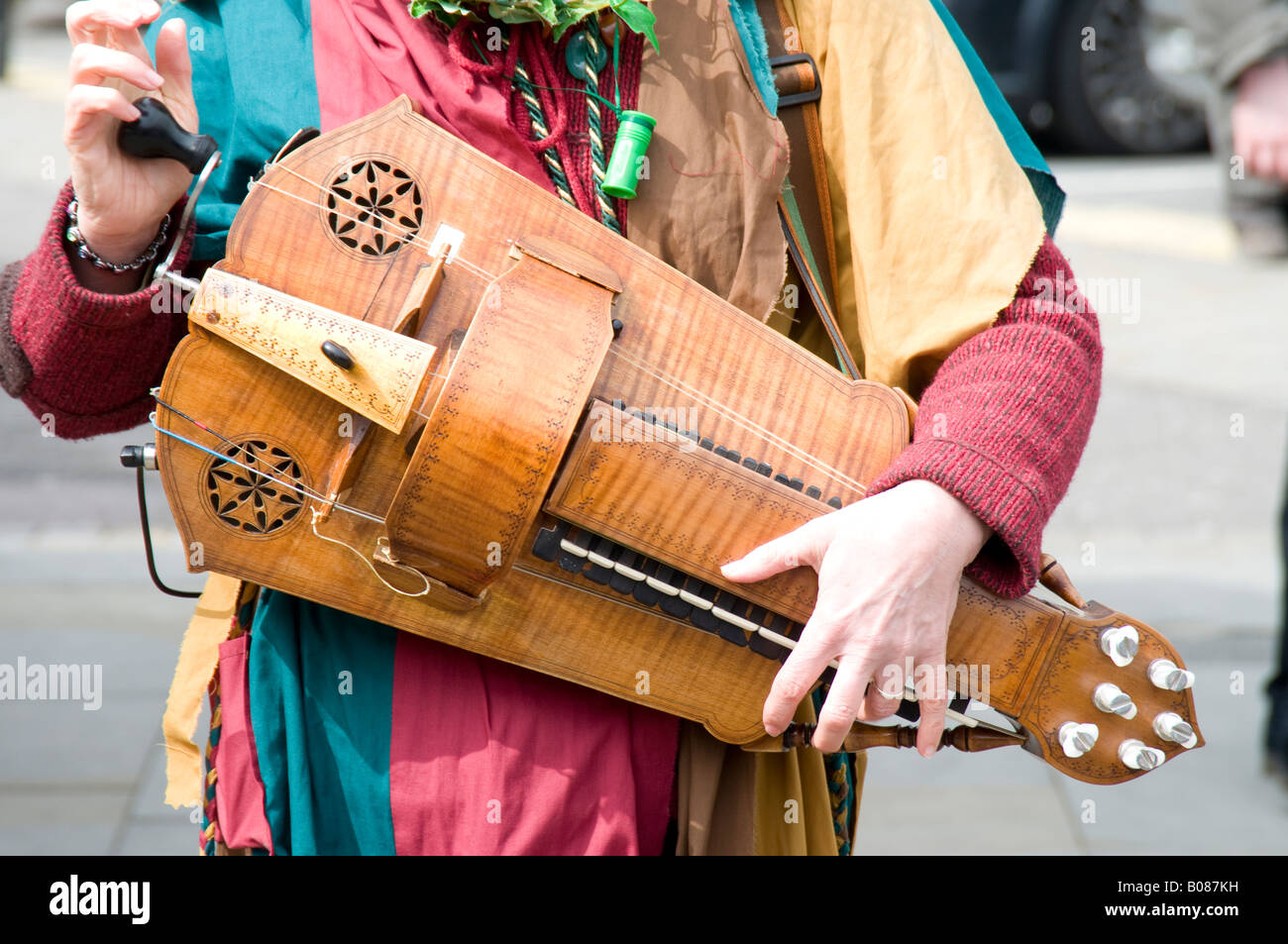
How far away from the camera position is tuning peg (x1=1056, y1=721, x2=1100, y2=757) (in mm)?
1484

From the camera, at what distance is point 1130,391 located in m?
6.34

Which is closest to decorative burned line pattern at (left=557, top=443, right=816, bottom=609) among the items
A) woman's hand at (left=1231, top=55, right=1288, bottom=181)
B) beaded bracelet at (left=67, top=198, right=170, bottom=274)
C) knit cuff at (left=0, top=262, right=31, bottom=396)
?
beaded bracelet at (left=67, top=198, right=170, bottom=274)

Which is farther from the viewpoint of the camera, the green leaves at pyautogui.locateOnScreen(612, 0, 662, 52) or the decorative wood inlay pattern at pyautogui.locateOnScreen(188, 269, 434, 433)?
the green leaves at pyautogui.locateOnScreen(612, 0, 662, 52)

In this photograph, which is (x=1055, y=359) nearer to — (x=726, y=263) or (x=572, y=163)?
(x=726, y=263)

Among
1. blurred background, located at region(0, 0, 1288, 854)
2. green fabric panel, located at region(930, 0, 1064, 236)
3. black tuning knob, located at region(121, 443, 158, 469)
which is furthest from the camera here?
→ blurred background, located at region(0, 0, 1288, 854)

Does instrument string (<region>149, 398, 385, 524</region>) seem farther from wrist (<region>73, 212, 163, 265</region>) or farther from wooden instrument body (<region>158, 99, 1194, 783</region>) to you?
wrist (<region>73, 212, 163, 265</region>)

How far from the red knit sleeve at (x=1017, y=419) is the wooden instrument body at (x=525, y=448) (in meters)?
0.07

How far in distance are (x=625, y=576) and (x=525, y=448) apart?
0.63 feet

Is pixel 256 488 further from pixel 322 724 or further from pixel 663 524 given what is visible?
pixel 663 524

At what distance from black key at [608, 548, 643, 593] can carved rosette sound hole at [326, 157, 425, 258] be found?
0.42 metres

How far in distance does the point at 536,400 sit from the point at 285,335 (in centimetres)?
27

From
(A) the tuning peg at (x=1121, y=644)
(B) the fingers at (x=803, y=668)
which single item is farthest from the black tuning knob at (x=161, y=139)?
(A) the tuning peg at (x=1121, y=644)

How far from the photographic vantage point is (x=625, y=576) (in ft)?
4.71

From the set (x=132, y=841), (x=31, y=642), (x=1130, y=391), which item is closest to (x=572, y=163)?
(x=132, y=841)
